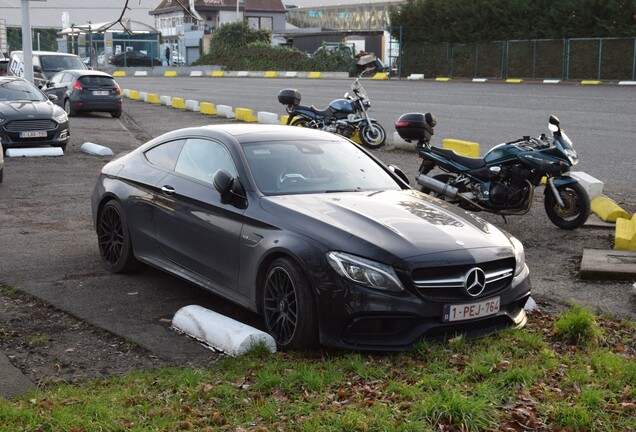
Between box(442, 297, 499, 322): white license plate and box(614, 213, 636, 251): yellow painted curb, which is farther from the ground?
box(442, 297, 499, 322): white license plate

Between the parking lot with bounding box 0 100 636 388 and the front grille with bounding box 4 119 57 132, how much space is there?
3136 millimetres

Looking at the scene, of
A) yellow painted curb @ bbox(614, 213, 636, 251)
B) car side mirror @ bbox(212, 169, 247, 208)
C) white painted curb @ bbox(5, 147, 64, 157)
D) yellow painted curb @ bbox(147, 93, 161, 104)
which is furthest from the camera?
yellow painted curb @ bbox(147, 93, 161, 104)

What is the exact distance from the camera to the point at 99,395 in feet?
17.3

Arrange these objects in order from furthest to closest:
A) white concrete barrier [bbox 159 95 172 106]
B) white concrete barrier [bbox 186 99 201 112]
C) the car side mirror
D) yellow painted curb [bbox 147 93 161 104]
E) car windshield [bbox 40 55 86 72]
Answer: yellow painted curb [bbox 147 93 161 104], white concrete barrier [bbox 159 95 172 106], car windshield [bbox 40 55 86 72], white concrete barrier [bbox 186 99 201 112], the car side mirror

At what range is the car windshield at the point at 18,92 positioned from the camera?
17938 millimetres

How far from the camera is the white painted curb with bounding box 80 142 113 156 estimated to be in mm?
17906

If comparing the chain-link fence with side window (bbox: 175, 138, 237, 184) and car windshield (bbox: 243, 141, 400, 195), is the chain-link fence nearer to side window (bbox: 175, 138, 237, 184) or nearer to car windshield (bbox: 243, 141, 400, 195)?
car windshield (bbox: 243, 141, 400, 195)

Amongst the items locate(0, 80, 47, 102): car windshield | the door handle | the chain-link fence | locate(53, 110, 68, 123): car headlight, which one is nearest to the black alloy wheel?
the door handle

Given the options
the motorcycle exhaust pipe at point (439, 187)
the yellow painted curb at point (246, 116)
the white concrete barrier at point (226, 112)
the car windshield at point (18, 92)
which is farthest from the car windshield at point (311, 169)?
the white concrete barrier at point (226, 112)

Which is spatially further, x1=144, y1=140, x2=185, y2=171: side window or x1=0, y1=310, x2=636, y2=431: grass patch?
x1=144, y1=140, x2=185, y2=171: side window

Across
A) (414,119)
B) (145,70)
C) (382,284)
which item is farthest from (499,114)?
(145,70)

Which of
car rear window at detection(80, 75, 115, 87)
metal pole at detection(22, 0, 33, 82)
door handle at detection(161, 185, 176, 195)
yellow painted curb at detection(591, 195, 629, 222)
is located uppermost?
metal pole at detection(22, 0, 33, 82)

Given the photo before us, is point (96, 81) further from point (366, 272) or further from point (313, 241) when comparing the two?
point (366, 272)

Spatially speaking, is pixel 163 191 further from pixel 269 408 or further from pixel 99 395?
pixel 269 408
